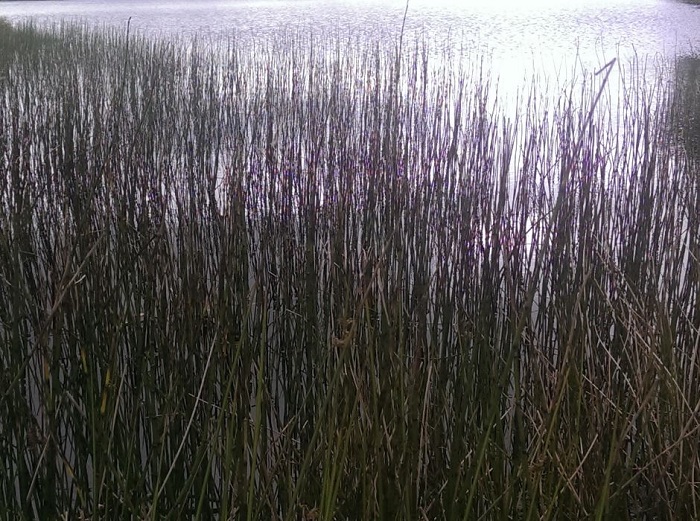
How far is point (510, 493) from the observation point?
1.10 meters

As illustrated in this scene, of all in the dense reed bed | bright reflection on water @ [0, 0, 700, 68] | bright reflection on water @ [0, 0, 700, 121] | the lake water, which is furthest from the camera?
bright reflection on water @ [0, 0, 700, 68]

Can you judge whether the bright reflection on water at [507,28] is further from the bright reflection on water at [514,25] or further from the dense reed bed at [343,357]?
the dense reed bed at [343,357]

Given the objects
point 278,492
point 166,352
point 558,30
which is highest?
point 558,30

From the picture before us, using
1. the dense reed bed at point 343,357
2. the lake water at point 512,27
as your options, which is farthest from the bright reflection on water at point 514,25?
the dense reed bed at point 343,357

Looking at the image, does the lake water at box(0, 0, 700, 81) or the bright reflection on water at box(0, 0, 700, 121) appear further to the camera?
the lake water at box(0, 0, 700, 81)

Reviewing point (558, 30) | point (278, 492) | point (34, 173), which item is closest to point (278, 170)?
point (34, 173)

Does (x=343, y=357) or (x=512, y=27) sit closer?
(x=343, y=357)

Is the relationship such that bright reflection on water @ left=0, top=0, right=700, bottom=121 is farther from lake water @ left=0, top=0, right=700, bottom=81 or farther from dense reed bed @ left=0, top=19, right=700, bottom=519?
dense reed bed @ left=0, top=19, right=700, bottom=519

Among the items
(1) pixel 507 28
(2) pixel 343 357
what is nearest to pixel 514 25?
(1) pixel 507 28

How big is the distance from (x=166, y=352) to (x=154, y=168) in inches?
58.8

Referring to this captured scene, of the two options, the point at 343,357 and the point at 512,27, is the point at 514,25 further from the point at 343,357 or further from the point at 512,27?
the point at 343,357

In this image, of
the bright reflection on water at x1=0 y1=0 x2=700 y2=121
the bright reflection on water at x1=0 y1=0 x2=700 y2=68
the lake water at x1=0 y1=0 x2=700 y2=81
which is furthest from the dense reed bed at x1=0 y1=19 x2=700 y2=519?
the bright reflection on water at x1=0 y1=0 x2=700 y2=68

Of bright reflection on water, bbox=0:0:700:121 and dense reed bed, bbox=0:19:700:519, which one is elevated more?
bright reflection on water, bbox=0:0:700:121

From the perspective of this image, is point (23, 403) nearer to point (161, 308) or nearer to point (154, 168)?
point (161, 308)
